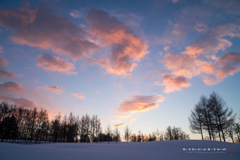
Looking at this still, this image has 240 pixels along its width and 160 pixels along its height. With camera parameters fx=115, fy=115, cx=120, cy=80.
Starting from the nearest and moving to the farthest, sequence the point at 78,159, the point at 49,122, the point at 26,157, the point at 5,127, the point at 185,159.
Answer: the point at 26,157, the point at 78,159, the point at 185,159, the point at 5,127, the point at 49,122

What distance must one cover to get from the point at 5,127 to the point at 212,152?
193 ft

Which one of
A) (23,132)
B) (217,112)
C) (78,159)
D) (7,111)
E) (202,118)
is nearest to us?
(78,159)

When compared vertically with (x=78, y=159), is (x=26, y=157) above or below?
above

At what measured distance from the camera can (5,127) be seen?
4066 centimetres

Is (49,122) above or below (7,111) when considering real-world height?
below

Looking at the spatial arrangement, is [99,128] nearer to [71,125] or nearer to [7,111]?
[71,125]

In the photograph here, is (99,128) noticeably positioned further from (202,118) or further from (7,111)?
(202,118)

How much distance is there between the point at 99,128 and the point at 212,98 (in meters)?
47.2

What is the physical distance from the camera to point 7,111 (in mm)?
44531

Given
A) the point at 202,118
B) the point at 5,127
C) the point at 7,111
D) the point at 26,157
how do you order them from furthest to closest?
the point at 7,111 < the point at 5,127 < the point at 202,118 < the point at 26,157

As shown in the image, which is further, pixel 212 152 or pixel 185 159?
pixel 212 152

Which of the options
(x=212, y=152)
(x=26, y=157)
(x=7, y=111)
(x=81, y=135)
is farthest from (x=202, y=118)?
(x=7, y=111)

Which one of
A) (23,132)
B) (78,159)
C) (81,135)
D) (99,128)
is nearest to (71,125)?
(81,135)

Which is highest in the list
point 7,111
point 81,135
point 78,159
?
point 7,111
